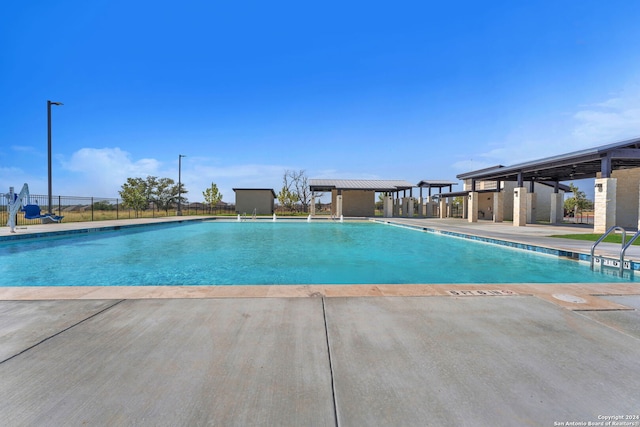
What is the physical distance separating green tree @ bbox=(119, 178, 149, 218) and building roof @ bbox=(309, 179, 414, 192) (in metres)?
16.0

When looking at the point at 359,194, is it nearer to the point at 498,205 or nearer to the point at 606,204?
the point at 498,205

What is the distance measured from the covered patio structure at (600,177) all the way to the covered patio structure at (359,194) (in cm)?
724

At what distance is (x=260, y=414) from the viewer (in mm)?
1522

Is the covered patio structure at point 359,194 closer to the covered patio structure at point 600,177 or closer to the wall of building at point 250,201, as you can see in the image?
the covered patio structure at point 600,177

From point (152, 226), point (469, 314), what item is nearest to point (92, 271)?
point (469, 314)

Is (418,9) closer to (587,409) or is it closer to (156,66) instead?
(156,66)

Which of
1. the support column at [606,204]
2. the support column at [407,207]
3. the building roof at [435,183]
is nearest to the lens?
the support column at [606,204]

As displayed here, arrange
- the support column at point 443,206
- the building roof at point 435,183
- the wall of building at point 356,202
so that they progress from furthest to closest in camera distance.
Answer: the building roof at point 435,183, the support column at point 443,206, the wall of building at point 356,202

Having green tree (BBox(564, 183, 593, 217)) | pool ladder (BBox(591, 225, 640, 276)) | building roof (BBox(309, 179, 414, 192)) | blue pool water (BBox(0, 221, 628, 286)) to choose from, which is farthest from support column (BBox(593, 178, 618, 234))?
green tree (BBox(564, 183, 593, 217))

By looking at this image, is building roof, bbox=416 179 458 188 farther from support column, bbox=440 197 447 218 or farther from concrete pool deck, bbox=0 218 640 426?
concrete pool deck, bbox=0 218 640 426

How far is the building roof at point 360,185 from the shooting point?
2783 centimetres

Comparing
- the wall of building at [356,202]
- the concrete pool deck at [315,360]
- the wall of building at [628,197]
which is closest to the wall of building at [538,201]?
the wall of building at [628,197]

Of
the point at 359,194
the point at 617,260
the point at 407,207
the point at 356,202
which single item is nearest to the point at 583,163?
the point at 617,260

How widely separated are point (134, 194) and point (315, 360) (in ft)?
101
